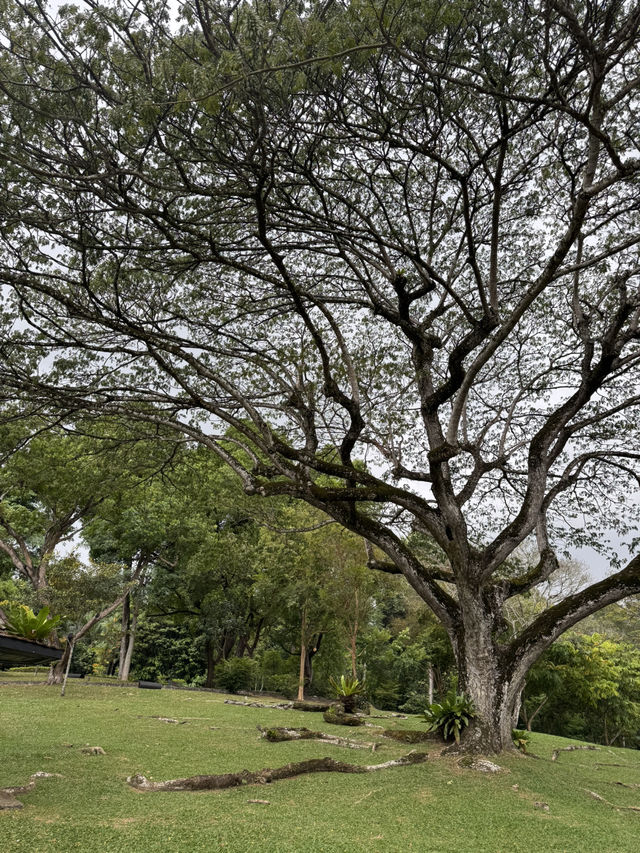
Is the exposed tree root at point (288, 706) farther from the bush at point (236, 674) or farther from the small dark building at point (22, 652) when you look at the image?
the small dark building at point (22, 652)

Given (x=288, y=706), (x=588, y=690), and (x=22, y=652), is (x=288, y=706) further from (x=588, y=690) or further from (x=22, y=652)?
(x=22, y=652)

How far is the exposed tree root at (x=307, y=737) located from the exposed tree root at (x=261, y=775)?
1.22 meters

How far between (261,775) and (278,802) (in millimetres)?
827

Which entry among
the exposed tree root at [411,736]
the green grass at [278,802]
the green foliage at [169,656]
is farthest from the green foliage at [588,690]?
the green foliage at [169,656]

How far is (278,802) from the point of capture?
4.65 m

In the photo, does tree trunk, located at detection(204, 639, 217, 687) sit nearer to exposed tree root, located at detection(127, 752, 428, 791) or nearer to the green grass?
the green grass

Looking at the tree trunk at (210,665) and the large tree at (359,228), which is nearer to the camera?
the large tree at (359,228)

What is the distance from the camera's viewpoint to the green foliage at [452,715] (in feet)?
23.1

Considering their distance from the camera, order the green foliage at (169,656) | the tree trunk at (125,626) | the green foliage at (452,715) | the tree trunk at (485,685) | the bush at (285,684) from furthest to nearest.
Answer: the green foliage at (169,656)
the tree trunk at (125,626)
the bush at (285,684)
the green foliage at (452,715)
the tree trunk at (485,685)

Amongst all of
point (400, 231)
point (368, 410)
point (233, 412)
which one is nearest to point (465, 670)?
point (368, 410)

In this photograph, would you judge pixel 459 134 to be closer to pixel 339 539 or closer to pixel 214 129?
pixel 214 129

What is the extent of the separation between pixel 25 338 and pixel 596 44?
24.9 feet

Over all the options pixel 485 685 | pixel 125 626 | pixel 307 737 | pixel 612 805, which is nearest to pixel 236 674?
pixel 125 626

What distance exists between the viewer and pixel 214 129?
5305 mm
